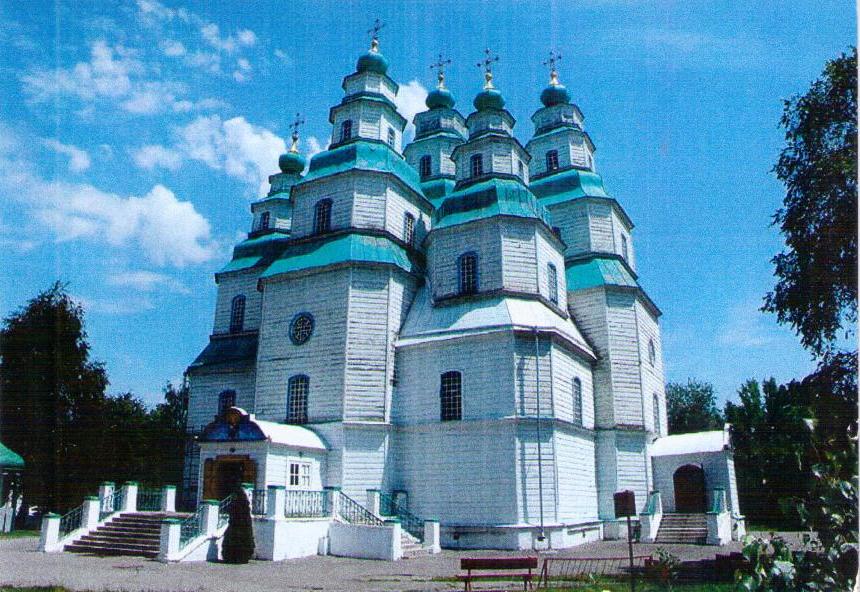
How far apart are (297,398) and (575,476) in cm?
1013

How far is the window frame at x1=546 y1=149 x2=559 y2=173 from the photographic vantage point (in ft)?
102

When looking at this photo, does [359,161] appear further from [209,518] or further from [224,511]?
[209,518]

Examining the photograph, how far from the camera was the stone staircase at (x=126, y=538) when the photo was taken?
645 inches

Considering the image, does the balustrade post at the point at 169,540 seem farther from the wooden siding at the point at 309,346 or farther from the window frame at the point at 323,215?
the window frame at the point at 323,215

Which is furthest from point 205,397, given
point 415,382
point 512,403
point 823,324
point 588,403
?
point 823,324

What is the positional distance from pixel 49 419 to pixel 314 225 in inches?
603

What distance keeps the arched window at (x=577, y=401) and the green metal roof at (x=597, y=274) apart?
15.4ft

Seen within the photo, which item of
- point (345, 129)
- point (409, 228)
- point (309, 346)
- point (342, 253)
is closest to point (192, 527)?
point (309, 346)

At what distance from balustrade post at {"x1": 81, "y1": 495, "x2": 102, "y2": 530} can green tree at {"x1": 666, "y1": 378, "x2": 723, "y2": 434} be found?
4583 cm

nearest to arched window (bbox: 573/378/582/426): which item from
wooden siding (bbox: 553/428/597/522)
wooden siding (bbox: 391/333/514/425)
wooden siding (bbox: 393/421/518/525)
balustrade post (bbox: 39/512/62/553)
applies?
wooden siding (bbox: 553/428/597/522)

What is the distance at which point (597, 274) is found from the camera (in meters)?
26.4

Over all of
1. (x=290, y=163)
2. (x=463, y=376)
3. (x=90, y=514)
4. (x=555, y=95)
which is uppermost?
(x=555, y=95)

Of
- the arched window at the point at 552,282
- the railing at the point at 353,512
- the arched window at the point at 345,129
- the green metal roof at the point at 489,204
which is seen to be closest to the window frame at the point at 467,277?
the green metal roof at the point at 489,204

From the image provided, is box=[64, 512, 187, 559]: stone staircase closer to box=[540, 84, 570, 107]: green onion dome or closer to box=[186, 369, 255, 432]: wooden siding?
box=[186, 369, 255, 432]: wooden siding
